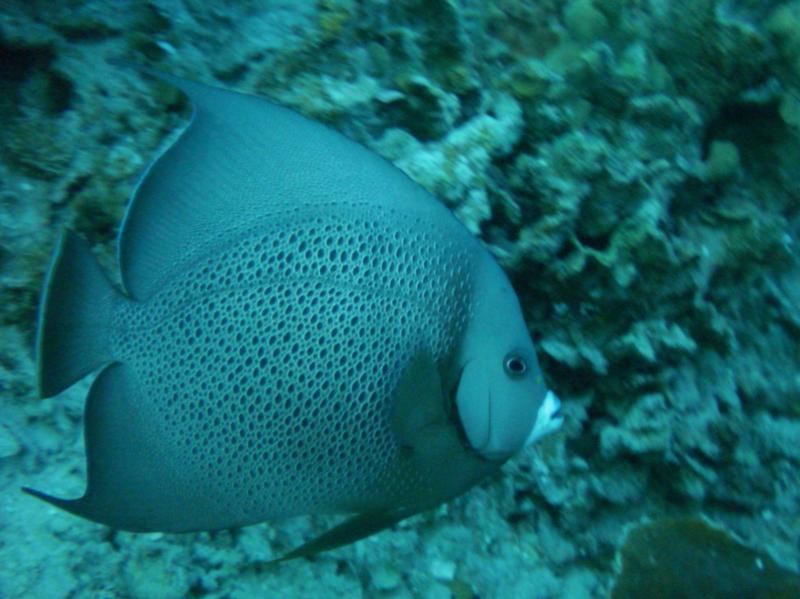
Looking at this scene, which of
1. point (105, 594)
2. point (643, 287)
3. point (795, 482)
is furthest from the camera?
point (795, 482)

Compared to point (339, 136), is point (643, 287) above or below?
below

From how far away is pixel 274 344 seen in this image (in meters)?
1.22

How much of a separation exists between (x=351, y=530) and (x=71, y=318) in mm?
719

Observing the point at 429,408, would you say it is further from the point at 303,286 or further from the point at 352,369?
the point at 303,286

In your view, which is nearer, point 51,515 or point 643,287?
point 51,515

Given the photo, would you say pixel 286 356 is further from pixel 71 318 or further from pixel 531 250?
pixel 531 250

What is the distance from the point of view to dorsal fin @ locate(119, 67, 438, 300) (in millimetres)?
1254

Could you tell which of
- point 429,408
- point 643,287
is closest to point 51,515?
point 429,408

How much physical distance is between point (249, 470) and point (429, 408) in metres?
0.39

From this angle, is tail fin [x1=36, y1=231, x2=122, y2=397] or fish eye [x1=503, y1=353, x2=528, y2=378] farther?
→ fish eye [x1=503, y1=353, x2=528, y2=378]

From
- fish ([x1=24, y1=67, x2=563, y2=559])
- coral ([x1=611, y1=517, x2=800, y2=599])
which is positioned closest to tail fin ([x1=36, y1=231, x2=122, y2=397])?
fish ([x1=24, y1=67, x2=563, y2=559])

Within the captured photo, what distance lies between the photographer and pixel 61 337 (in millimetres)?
1186

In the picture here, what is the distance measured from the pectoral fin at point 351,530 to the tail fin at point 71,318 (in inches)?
22.6

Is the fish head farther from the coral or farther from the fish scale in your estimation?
the coral
